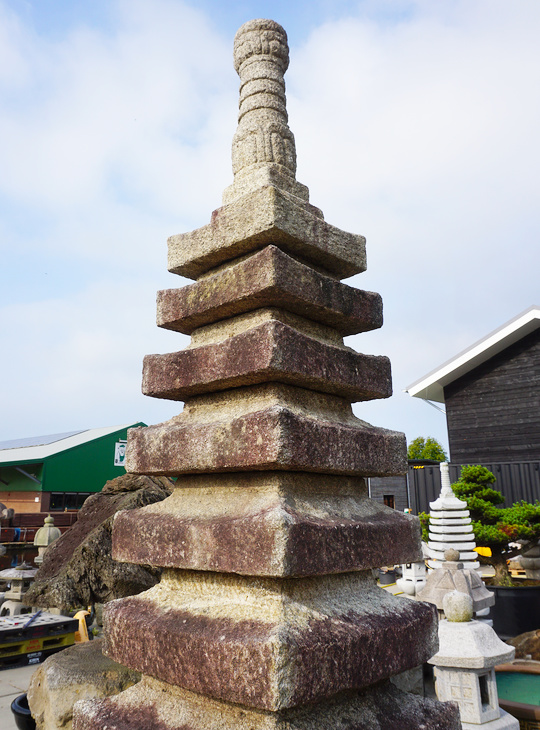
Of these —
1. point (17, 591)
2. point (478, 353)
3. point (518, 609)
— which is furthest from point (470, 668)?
point (478, 353)

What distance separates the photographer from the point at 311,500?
242 centimetres

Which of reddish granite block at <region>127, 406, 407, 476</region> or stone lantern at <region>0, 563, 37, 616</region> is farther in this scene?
stone lantern at <region>0, 563, 37, 616</region>

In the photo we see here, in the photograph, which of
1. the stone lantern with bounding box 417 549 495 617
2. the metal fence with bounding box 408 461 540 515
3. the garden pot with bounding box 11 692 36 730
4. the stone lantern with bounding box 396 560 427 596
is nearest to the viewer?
the garden pot with bounding box 11 692 36 730

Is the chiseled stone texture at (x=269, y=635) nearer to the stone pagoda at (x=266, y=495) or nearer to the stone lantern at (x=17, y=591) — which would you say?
the stone pagoda at (x=266, y=495)

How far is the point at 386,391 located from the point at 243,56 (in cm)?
223

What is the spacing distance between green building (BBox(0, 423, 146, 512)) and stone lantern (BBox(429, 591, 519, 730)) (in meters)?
20.0

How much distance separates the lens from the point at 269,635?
192cm

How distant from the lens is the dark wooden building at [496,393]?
14.7 m

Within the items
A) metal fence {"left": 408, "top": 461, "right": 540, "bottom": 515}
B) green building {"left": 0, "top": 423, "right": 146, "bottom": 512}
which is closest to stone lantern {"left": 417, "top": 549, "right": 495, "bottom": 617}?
metal fence {"left": 408, "top": 461, "right": 540, "bottom": 515}

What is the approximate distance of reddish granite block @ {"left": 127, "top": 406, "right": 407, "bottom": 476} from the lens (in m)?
2.23

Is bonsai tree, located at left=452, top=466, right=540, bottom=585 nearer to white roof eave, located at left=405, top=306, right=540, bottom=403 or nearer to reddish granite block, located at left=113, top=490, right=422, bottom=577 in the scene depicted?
white roof eave, located at left=405, top=306, right=540, bottom=403

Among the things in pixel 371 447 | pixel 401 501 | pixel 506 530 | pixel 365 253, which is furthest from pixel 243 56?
pixel 401 501

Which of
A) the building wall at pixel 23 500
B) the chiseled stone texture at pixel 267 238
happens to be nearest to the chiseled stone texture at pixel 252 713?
the chiseled stone texture at pixel 267 238

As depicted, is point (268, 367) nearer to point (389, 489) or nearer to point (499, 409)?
point (499, 409)
